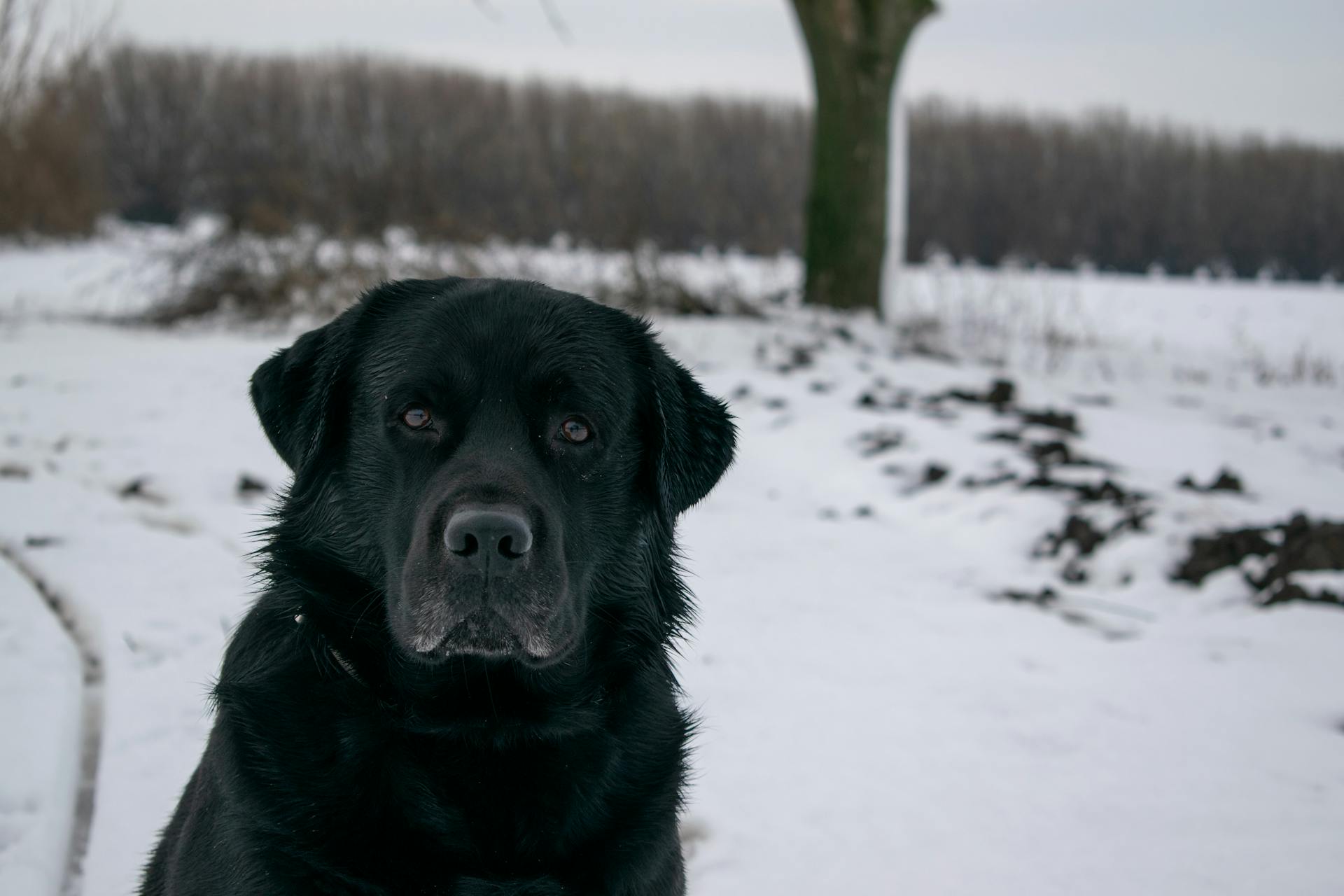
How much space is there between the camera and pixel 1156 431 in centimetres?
809

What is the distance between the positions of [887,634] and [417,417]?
3.02m

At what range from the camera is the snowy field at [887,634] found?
3.32 m

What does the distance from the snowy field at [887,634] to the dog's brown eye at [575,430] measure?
1.38 m

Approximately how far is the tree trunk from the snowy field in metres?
2.69

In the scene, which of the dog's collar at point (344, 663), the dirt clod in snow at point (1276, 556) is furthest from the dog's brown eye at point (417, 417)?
the dirt clod in snow at point (1276, 556)

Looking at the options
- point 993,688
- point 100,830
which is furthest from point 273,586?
point 993,688

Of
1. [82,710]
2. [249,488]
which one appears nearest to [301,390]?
[82,710]

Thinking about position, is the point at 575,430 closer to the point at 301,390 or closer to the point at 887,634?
the point at 301,390

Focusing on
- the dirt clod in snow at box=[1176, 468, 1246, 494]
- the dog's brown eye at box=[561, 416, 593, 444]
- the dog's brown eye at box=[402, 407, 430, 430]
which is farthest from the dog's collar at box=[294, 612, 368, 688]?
the dirt clod in snow at box=[1176, 468, 1246, 494]

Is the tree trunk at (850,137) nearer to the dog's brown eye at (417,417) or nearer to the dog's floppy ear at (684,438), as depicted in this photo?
the dog's floppy ear at (684,438)

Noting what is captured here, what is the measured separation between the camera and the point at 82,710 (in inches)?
148

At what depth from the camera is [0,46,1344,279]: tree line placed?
28.4 meters

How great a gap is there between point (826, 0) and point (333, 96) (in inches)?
909

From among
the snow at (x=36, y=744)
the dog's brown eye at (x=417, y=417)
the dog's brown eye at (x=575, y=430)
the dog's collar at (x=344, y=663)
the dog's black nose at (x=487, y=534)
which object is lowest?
the snow at (x=36, y=744)
